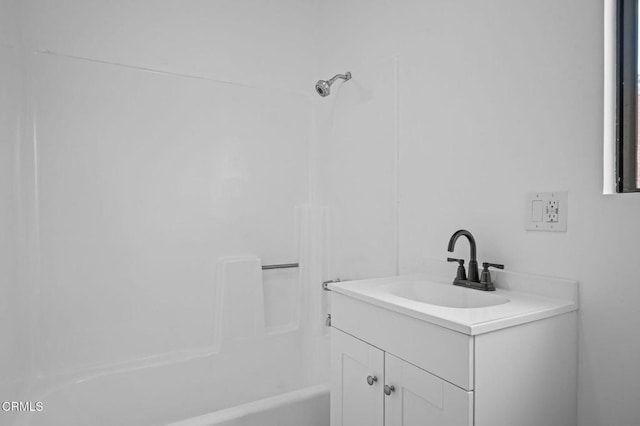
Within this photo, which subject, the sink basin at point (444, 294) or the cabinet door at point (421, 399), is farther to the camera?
the sink basin at point (444, 294)

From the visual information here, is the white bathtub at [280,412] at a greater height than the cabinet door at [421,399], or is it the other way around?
the cabinet door at [421,399]

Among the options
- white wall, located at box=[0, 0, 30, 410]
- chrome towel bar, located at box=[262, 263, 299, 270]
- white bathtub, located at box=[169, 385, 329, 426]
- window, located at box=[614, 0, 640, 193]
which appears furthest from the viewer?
chrome towel bar, located at box=[262, 263, 299, 270]

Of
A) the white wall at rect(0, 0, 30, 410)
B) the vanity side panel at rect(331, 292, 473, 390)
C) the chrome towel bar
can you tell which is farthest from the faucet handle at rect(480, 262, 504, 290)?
the white wall at rect(0, 0, 30, 410)

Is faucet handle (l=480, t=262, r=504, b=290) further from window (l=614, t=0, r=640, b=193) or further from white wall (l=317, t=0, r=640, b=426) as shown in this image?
window (l=614, t=0, r=640, b=193)

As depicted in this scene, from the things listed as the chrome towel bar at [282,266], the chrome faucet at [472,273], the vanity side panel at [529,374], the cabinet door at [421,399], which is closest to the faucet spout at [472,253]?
the chrome faucet at [472,273]

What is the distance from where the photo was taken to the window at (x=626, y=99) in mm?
1034

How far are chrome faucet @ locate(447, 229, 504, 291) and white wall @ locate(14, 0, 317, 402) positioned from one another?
1.14 metres

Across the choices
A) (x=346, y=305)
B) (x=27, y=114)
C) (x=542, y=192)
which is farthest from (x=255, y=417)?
(x=27, y=114)

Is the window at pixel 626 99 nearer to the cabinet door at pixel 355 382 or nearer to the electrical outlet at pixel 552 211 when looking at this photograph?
the electrical outlet at pixel 552 211

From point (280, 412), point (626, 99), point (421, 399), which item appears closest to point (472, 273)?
point (421, 399)

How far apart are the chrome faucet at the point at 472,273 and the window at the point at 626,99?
419mm

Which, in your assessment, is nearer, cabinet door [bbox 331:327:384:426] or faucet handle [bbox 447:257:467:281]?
cabinet door [bbox 331:327:384:426]

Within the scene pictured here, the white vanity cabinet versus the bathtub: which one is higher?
the white vanity cabinet

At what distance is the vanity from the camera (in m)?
0.91
